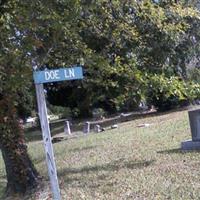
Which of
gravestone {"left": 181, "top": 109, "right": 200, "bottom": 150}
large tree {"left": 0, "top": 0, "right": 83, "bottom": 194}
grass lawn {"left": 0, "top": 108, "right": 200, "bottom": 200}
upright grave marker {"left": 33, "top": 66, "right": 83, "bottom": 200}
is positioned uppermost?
large tree {"left": 0, "top": 0, "right": 83, "bottom": 194}

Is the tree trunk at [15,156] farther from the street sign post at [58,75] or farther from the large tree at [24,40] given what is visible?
the street sign post at [58,75]

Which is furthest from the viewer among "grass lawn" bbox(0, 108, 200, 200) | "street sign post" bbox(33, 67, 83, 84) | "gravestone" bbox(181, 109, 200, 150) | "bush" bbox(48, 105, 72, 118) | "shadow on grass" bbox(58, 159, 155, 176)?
"bush" bbox(48, 105, 72, 118)

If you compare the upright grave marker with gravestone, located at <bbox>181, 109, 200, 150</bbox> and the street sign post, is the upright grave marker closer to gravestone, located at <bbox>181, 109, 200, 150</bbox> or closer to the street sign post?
the street sign post

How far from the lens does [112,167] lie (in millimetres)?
11383

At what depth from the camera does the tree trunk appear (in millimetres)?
9758

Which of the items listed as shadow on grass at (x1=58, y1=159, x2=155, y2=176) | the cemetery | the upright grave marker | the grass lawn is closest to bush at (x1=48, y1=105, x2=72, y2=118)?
the grass lawn

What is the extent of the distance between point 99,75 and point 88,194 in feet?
8.61

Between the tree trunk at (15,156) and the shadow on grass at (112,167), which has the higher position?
the tree trunk at (15,156)

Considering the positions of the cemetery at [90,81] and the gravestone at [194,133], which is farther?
the gravestone at [194,133]

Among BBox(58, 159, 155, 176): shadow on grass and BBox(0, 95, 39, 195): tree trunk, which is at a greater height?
BBox(0, 95, 39, 195): tree trunk

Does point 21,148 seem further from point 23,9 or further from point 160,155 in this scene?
point 160,155

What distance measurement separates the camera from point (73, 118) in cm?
4028

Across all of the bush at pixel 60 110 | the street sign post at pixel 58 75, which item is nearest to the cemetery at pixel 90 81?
the street sign post at pixel 58 75

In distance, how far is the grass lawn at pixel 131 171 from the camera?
842 centimetres
